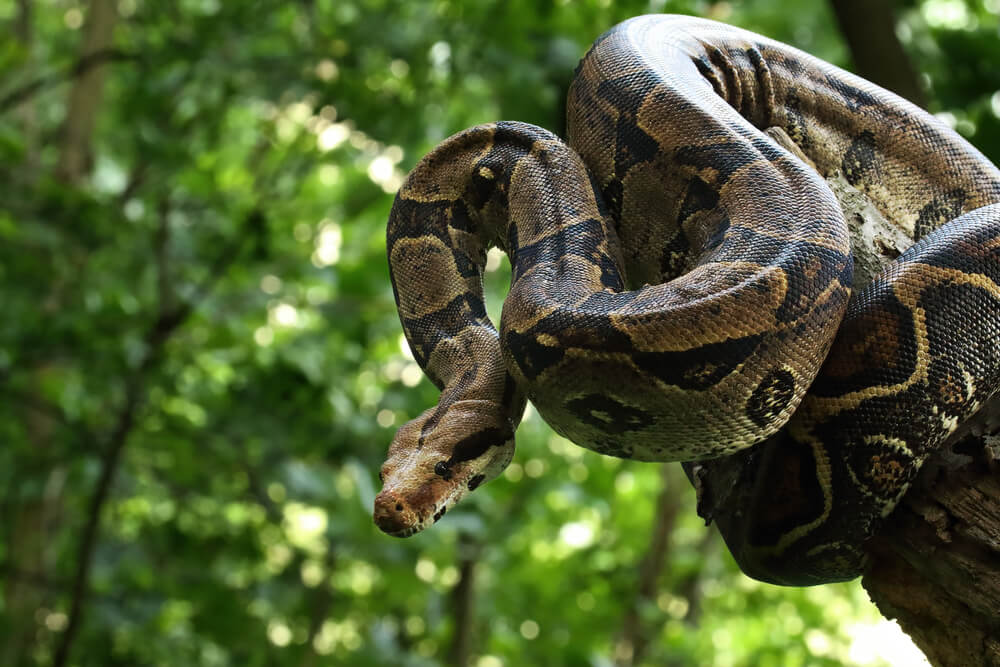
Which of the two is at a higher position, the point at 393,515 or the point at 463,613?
the point at 393,515

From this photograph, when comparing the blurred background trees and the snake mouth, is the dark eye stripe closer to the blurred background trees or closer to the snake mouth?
the snake mouth

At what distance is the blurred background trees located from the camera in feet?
13.3

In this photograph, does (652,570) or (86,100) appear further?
(652,570)

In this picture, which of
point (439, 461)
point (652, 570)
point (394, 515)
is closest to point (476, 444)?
point (439, 461)

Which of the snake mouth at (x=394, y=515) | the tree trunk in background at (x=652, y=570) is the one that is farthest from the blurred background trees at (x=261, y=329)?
the snake mouth at (x=394, y=515)

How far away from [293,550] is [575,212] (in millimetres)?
3276

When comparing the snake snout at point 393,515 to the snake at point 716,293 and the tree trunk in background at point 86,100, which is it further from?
the tree trunk in background at point 86,100

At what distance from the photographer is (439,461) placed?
2.18 metres

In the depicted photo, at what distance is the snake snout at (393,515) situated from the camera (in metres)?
2.05

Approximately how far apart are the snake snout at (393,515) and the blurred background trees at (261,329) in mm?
1480

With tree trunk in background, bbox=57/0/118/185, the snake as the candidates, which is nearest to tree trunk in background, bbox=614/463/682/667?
the snake

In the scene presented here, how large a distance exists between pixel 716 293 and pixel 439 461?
32.9 inches

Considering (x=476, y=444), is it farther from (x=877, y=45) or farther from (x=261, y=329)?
(x=261, y=329)

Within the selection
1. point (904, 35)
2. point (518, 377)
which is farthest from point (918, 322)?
point (904, 35)
